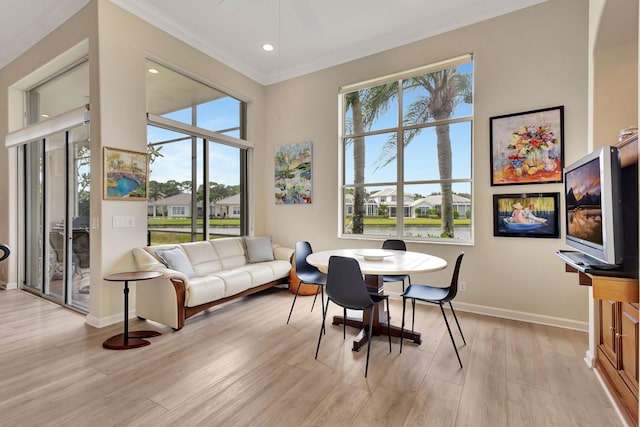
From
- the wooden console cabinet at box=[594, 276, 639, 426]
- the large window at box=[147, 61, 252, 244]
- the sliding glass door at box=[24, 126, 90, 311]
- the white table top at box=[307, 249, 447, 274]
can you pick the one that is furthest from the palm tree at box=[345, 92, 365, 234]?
the sliding glass door at box=[24, 126, 90, 311]

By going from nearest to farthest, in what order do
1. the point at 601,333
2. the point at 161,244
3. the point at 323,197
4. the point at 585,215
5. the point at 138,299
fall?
1. the point at 585,215
2. the point at 601,333
3. the point at 138,299
4. the point at 161,244
5. the point at 323,197

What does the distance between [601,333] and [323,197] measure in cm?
341

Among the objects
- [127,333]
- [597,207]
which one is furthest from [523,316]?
[127,333]

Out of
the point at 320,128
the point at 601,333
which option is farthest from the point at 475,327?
the point at 320,128

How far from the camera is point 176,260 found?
342 cm

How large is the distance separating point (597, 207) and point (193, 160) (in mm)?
4358

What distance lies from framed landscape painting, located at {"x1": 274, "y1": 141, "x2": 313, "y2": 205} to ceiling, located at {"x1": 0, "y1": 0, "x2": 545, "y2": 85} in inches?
54.8

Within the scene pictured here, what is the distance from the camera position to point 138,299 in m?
3.39

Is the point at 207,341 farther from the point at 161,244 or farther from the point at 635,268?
the point at 635,268

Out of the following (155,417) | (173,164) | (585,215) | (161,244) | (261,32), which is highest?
(261,32)

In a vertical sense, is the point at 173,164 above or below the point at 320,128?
below

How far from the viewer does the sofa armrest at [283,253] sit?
4.70m

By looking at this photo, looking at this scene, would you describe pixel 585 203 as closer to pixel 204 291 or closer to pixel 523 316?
pixel 523 316

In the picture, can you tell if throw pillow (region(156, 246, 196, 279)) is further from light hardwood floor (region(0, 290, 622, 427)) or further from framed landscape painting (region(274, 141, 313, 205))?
framed landscape painting (region(274, 141, 313, 205))
